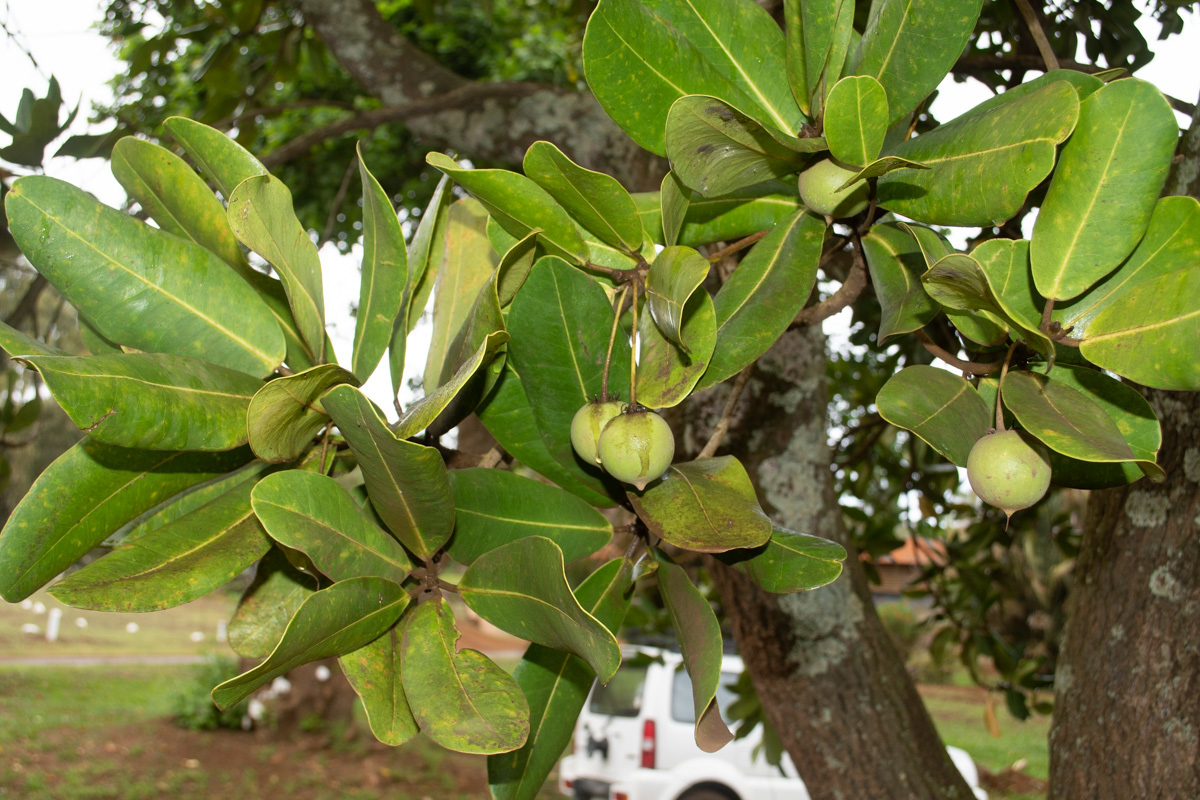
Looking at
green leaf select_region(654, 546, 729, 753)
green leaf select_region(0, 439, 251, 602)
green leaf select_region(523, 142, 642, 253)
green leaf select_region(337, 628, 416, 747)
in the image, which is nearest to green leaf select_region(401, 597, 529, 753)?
green leaf select_region(337, 628, 416, 747)

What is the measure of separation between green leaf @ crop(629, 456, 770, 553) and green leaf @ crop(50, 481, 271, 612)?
0.31m

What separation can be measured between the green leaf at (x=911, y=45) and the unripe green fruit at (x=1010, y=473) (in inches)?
9.5

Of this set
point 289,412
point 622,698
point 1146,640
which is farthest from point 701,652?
point 622,698

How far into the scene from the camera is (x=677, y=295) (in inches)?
22.8

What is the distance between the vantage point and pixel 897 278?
26.1 inches

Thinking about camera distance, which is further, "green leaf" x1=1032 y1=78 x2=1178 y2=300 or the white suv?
the white suv

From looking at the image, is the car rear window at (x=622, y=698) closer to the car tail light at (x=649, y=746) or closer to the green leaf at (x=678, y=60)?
the car tail light at (x=649, y=746)

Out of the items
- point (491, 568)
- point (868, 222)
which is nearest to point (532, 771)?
point (491, 568)

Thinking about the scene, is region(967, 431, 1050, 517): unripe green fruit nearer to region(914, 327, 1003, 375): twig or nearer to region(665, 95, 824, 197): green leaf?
region(914, 327, 1003, 375): twig

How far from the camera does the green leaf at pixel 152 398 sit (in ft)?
1.76

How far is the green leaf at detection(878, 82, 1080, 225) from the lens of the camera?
1.77 ft

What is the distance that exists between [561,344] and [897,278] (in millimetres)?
258

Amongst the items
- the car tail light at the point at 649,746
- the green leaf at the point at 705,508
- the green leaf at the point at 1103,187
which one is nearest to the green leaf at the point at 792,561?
the green leaf at the point at 705,508

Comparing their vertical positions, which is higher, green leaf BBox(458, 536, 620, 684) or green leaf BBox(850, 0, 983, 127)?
green leaf BBox(850, 0, 983, 127)
